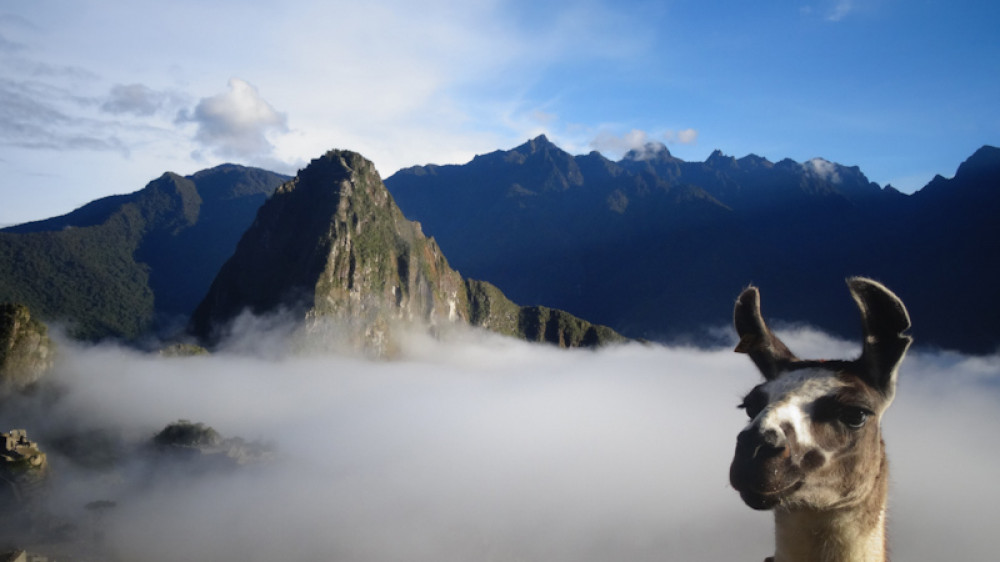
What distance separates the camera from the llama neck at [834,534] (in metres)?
4.35

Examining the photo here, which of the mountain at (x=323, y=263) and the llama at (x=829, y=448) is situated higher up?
the mountain at (x=323, y=263)

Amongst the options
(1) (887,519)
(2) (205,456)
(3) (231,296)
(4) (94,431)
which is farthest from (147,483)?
(1) (887,519)

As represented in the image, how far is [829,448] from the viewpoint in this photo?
4203mm

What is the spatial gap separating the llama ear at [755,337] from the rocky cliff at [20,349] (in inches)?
5863

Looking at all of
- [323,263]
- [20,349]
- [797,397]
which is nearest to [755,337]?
[797,397]

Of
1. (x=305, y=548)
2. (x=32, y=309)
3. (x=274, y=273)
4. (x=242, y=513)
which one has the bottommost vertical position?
(x=305, y=548)

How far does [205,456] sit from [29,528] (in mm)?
86482

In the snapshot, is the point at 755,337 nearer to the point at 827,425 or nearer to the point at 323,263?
the point at 827,425

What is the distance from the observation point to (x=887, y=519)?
4957mm

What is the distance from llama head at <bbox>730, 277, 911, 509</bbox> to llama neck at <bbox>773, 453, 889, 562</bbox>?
95 mm

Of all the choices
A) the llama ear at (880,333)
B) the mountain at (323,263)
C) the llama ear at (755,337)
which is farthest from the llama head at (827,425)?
the mountain at (323,263)

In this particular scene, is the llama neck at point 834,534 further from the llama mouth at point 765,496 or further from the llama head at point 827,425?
the llama mouth at point 765,496

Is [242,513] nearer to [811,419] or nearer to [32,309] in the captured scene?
[32,309]

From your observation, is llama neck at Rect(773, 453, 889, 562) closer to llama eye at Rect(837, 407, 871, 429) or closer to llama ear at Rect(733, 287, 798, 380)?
llama eye at Rect(837, 407, 871, 429)
